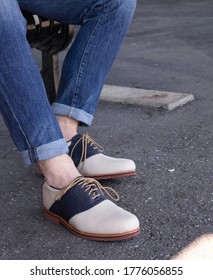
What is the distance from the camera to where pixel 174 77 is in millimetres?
4105

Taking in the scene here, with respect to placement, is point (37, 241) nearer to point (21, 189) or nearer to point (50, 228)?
point (50, 228)

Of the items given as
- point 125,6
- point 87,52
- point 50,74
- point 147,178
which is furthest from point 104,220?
point 50,74

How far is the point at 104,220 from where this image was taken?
186cm

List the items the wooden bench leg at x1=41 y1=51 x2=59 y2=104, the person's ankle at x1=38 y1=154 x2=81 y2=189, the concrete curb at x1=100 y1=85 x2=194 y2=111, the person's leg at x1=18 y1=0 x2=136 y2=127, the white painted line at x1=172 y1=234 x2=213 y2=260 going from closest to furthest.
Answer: the white painted line at x1=172 y1=234 x2=213 y2=260 → the person's ankle at x1=38 y1=154 x2=81 y2=189 → the person's leg at x1=18 y1=0 x2=136 y2=127 → the wooden bench leg at x1=41 y1=51 x2=59 y2=104 → the concrete curb at x1=100 y1=85 x2=194 y2=111

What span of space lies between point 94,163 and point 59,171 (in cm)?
35

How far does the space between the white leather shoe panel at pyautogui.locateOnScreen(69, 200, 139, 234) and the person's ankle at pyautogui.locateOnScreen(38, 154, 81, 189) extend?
0.12 metres

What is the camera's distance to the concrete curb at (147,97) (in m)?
3.33

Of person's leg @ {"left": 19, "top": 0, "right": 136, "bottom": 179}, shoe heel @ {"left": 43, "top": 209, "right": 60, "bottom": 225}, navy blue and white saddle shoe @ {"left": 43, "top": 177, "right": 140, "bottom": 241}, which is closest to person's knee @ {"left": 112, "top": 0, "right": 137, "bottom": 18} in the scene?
person's leg @ {"left": 19, "top": 0, "right": 136, "bottom": 179}

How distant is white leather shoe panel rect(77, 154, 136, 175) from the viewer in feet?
7.33

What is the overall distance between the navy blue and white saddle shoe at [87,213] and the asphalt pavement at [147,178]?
33mm

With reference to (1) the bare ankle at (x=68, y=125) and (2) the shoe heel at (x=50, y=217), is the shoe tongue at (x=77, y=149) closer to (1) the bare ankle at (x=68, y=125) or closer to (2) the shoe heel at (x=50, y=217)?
(1) the bare ankle at (x=68, y=125)

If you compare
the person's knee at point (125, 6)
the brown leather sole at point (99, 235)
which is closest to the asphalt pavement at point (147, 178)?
the brown leather sole at point (99, 235)

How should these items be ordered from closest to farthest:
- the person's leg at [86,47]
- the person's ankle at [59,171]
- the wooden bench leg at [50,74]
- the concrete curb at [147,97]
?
the person's ankle at [59,171], the person's leg at [86,47], the wooden bench leg at [50,74], the concrete curb at [147,97]

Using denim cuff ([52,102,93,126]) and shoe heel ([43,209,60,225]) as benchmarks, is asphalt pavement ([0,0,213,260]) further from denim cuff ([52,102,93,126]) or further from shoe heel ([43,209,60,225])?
denim cuff ([52,102,93,126])
